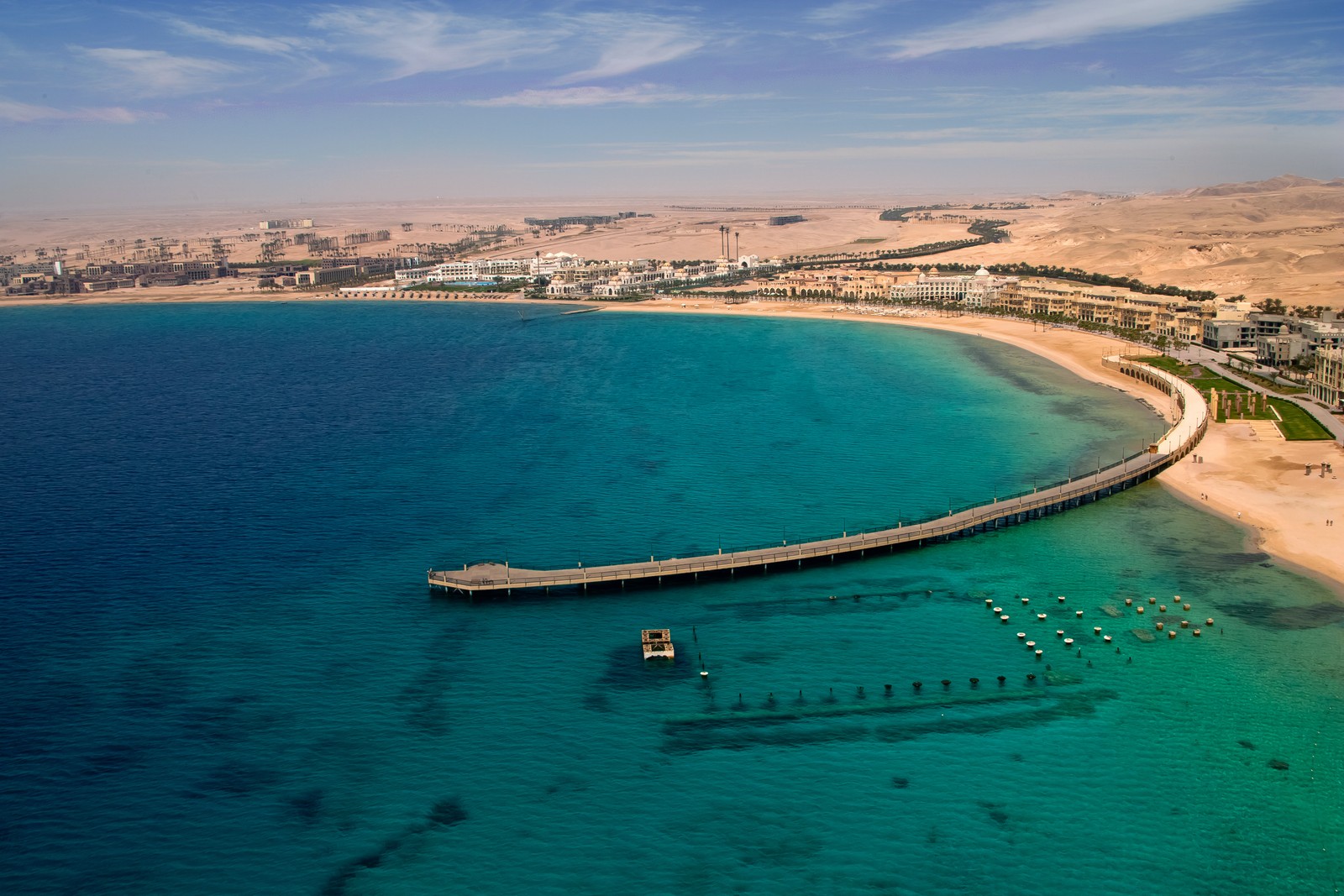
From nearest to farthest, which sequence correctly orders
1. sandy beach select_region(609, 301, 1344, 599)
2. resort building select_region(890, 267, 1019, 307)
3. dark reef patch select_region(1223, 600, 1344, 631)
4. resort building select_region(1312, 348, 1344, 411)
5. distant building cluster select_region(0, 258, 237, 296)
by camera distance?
dark reef patch select_region(1223, 600, 1344, 631) < sandy beach select_region(609, 301, 1344, 599) < resort building select_region(1312, 348, 1344, 411) < resort building select_region(890, 267, 1019, 307) < distant building cluster select_region(0, 258, 237, 296)

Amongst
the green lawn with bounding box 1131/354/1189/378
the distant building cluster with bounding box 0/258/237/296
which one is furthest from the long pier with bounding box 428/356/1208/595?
the distant building cluster with bounding box 0/258/237/296

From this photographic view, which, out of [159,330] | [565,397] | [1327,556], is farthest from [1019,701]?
[159,330]

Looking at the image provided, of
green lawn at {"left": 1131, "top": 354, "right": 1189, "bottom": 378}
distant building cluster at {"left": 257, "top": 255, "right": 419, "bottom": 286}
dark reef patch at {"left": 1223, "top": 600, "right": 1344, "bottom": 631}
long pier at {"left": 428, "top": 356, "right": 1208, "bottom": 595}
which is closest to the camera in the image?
dark reef patch at {"left": 1223, "top": 600, "right": 1344, "bottom": 631}

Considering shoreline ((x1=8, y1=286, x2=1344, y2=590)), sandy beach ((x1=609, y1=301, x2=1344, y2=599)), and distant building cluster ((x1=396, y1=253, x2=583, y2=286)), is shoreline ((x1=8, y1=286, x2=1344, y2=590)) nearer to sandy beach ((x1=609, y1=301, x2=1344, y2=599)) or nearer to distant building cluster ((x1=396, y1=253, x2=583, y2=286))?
sandy beach ((x1=609, y1=301, x2=1344, y2=599))

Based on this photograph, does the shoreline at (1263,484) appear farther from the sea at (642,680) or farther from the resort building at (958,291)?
the resort building at (958,291)

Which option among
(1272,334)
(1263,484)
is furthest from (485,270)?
(1263,484)

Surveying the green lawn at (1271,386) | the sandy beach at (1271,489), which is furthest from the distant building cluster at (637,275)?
the sandy beach at (1271,489)

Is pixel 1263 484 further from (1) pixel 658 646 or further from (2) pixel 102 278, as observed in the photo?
(2) pixel 102 278
